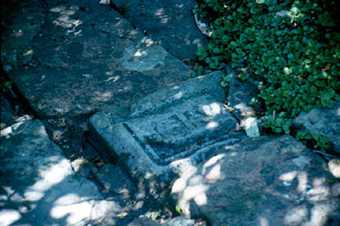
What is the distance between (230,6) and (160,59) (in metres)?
1.22

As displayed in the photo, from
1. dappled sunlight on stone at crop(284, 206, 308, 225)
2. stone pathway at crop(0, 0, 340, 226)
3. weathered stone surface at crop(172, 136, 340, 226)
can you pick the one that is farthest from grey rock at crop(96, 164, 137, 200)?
dappled sunlight on stone at crop(284, 206, 308, 225)

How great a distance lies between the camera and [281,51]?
4254mm

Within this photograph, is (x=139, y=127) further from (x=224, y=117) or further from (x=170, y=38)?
(x=170, y=38)

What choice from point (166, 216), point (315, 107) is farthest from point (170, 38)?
point (166, 216)

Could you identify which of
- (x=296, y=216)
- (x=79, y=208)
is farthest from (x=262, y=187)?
(x=79, y=208)

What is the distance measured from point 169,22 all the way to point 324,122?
282cm

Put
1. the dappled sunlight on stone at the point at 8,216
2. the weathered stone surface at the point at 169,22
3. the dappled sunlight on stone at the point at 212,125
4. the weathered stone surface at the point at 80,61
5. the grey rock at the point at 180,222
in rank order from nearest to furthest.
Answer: the grey rock at the point at 180,222 < the dappled sunlight on stone at the point at 8,216 < the dappled sunlight on stone at the point at 212,125 < the weathered stone surface at the point at 80,61 < the weathered stone surface at the point at 169,22

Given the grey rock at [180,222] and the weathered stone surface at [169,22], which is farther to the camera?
the weathered stone surface at [169,22]

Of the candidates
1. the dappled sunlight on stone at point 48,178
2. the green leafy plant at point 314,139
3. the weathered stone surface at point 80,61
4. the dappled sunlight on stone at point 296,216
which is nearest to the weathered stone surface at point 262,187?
the dappled sunlight on stone at point 296,216

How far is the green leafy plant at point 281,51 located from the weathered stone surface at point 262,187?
49 centimetres

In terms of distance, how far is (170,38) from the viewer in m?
5.28

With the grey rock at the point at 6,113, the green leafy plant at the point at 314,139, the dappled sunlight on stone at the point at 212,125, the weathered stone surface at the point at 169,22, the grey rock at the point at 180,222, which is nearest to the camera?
the grey rock at the point at 180,222

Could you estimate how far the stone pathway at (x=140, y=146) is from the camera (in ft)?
9.79

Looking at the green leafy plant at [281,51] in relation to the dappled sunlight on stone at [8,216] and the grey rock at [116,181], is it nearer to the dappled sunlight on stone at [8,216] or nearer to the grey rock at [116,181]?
the grey rock at [116,181]
